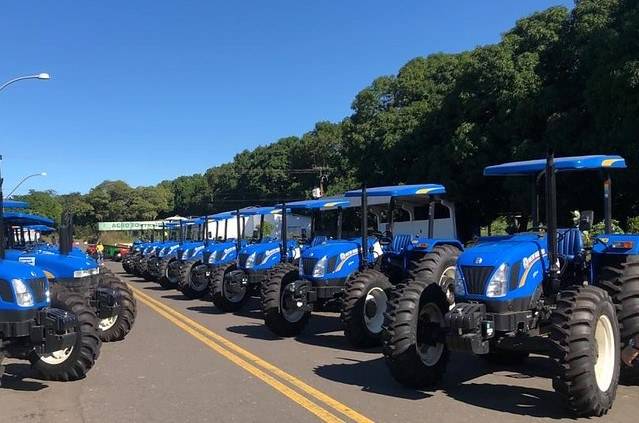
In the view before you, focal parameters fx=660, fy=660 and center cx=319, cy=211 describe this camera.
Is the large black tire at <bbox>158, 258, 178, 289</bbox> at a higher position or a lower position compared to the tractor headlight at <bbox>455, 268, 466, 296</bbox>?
lower

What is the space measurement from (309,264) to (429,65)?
30.4 meters

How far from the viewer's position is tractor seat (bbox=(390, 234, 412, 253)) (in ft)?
36.7

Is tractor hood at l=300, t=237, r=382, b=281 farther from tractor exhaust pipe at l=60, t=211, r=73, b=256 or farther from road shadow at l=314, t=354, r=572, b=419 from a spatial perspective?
tractor exhaust pipe at l=60, t=211, r=73, b=256

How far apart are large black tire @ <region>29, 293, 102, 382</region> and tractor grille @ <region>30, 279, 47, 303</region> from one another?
1.92 ft

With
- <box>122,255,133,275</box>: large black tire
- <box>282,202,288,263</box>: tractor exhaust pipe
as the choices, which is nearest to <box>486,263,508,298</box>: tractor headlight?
<box>282,202,288,263</box>: tractor exhaust pipe

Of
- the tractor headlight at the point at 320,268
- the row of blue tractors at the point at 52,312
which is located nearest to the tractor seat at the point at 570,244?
the tractor headlight at the point at 320,268

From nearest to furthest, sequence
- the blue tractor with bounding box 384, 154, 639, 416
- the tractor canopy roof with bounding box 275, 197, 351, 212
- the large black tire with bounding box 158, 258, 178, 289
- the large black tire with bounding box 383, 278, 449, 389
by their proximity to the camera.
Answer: the blue tractor with bounding box 384, 154, 639, 416
the large black tire with bounding box 383, 278, 449, 389
the tractor canopy roof with bounding box 275, 197, 351, 212
the large black tire with bounding box 158, 258, 178, 289

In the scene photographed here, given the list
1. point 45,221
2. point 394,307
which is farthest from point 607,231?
point 45,221

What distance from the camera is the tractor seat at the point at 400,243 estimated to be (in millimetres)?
11172

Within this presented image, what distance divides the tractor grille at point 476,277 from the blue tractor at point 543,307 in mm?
10

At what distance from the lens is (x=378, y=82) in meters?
39.9

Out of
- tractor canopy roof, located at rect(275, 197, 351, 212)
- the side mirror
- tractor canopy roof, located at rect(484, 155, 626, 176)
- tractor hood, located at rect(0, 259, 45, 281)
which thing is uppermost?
tractor canopy roof, located at rect(484, 155, 626, 176)

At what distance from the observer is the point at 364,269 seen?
11.1 metres

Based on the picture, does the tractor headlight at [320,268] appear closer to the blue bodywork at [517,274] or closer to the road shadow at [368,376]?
the road shadow at [368,376]
